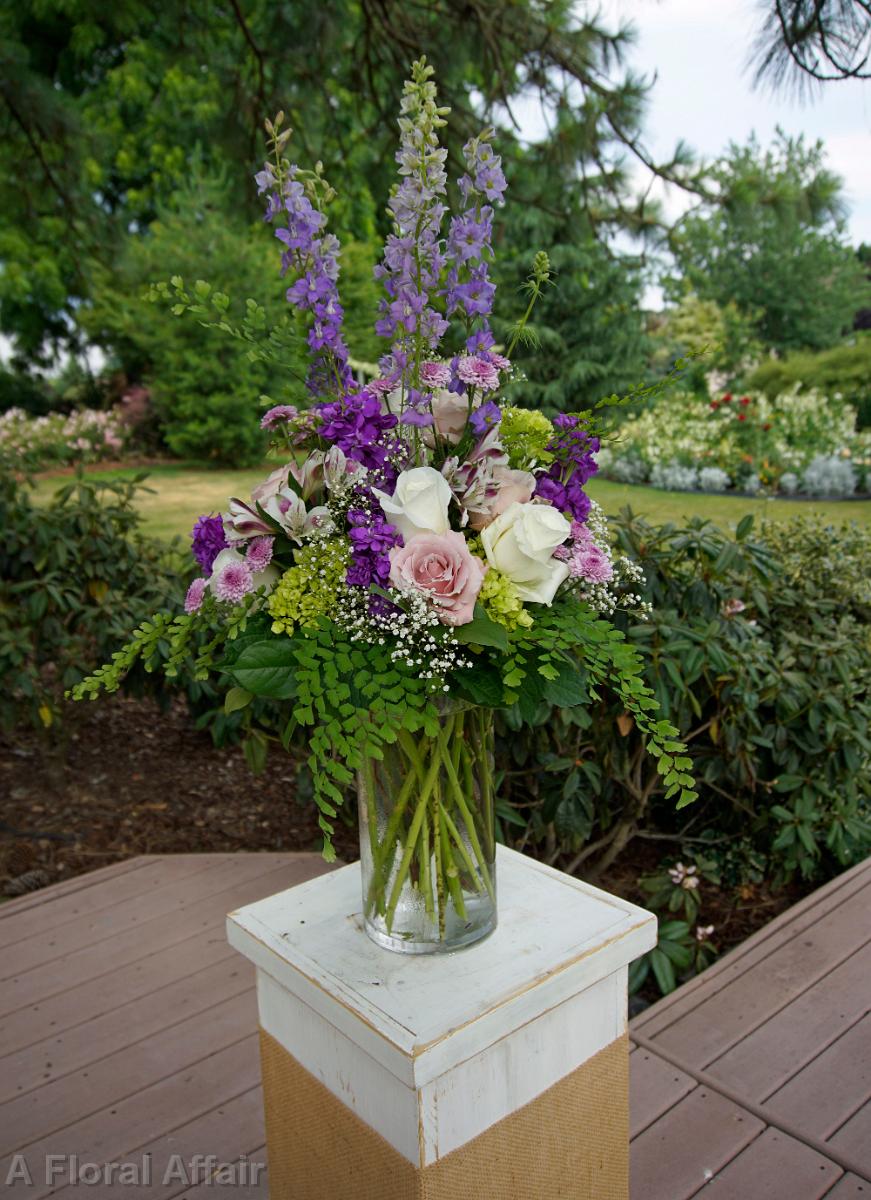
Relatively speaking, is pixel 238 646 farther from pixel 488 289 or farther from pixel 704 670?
pixel 704 670

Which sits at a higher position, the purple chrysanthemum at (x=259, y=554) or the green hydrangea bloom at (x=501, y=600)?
the purple chrysanthemum at (x=259, y=554)

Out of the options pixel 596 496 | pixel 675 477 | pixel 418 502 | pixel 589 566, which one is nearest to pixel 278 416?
pixel 418 502

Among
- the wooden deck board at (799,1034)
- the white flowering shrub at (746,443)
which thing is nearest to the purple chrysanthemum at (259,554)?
the wooden deck board at (799,1034)

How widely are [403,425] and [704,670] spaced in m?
1.41

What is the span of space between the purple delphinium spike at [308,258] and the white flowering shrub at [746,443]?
704cm

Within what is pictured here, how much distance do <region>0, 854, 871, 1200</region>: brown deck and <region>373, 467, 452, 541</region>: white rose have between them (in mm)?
1119

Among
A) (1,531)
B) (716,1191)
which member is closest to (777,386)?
(1,531)

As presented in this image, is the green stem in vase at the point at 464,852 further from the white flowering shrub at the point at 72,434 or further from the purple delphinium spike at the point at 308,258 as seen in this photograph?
the white flowering shrub at the point at 72,434

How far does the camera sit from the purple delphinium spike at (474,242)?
908mm

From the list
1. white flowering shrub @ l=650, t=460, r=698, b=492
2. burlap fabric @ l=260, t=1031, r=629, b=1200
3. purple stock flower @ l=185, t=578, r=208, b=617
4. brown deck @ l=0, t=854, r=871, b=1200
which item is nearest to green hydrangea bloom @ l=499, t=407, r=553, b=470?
purple stock flower @ l=185, t=578, r=208, b=617

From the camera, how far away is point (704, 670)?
6.99ft

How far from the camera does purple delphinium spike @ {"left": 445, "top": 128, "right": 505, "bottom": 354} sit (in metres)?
0.91

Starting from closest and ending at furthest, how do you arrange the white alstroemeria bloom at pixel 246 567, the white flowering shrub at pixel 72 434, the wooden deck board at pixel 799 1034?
the white alstroemeria bloom at pixel 246 567, the wooden deck board at pixel 799 1034, the white flowering shrub at pixel 72 434

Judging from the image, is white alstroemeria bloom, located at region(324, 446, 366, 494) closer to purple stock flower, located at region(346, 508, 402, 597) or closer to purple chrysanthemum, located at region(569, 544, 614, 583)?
purple stock flower, located at region(346, 508, 402, 597)
